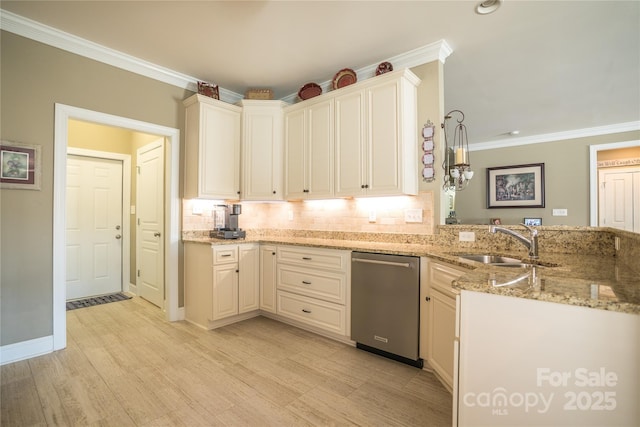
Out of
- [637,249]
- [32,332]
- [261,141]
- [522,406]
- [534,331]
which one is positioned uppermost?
[261,141]

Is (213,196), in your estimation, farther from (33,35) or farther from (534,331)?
(534,331)

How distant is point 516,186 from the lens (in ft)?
19.2

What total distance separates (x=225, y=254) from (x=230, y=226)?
1.62ft

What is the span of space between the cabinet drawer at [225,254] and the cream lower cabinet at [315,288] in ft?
1.53

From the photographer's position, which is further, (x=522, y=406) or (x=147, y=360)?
(x=147, y=360)

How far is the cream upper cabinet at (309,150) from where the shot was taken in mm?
3156

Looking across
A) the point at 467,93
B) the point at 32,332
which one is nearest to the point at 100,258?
the point at 32,332

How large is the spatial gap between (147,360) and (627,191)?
289 inches

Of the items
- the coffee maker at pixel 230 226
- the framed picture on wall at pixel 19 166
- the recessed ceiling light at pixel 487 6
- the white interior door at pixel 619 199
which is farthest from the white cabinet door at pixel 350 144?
the white interior door at pixel 619 199

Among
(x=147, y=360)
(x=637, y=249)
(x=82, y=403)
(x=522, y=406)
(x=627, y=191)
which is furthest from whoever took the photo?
(x=627, y=191)

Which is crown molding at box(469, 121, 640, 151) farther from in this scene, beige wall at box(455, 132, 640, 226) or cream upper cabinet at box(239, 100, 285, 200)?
cream upper cabinet at box(239, 100, 285, 200)

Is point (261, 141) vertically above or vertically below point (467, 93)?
below

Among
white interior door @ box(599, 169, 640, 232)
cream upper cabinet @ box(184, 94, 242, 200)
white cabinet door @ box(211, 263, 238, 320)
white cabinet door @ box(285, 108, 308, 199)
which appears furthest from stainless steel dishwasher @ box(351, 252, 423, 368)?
white interior door @ box(599, 169, 640, 232)

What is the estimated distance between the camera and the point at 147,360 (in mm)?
2408
